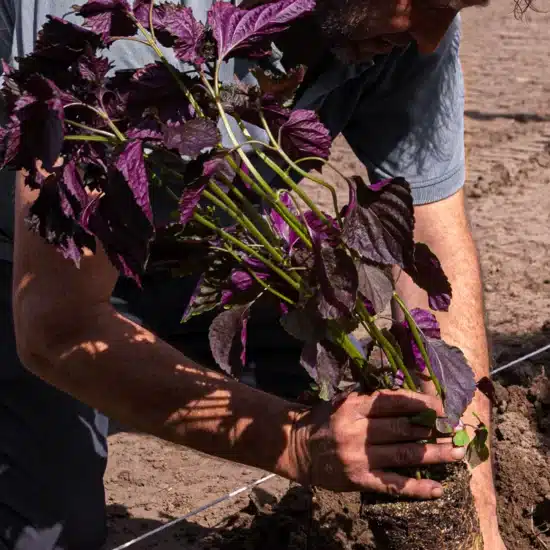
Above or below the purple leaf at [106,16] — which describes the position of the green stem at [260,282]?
below

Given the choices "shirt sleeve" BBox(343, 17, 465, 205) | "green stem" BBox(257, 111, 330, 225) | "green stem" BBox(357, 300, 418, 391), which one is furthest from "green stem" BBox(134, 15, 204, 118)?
"shirt sleeve" BBox(343, 17, 465, 205)

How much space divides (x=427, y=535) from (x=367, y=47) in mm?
1012

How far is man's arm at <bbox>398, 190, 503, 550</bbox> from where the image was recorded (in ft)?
9.34

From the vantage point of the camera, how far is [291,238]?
6.19 ft

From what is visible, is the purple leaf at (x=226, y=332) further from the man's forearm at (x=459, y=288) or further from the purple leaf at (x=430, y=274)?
the man's forearm at (x=459, y=288)

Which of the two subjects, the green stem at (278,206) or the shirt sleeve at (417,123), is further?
the shirt sleeve at (417,123)

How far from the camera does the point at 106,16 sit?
175cm

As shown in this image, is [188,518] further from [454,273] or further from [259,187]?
[259,187]

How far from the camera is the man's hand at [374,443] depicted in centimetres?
200

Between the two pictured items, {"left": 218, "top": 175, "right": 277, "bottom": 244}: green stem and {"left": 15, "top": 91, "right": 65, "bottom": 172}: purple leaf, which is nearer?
{"left": 15, "top": 91, "right": 65, "bottom": 172}: purple leaf

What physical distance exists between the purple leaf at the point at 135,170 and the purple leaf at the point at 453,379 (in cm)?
65

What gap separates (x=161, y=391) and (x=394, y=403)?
1.59 ft

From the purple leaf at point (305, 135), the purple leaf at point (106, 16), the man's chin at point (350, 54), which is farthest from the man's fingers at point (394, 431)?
the purple leaf at point (106, 16)

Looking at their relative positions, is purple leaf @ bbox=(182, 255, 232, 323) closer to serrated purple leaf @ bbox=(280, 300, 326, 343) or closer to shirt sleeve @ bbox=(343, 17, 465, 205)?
serrated purple leaf @ bbox=(280, 300, 326, 343)
